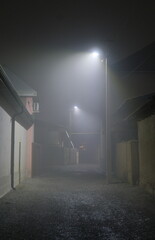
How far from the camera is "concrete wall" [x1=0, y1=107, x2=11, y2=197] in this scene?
11.3 meters

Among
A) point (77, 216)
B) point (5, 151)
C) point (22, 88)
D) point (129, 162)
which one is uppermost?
point (22, 88)

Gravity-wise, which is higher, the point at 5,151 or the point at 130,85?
the point at 130,85

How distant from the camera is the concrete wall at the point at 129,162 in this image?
48.5ft

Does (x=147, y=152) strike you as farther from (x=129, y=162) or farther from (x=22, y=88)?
(x=22, y=88)

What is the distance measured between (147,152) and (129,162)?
313 centimetres

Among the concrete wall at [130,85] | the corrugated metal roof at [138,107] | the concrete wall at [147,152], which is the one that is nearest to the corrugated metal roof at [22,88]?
the corrugated metal roof at [138,107]

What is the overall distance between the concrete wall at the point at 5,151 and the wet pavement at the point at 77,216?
22.5 inches

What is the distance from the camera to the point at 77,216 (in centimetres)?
805

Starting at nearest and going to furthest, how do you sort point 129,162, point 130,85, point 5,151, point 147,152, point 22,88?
point 5,151
point 147,152
point 129,162
point 22,88
point 130,85

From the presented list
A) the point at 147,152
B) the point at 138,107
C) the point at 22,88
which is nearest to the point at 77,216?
the point at 147,152

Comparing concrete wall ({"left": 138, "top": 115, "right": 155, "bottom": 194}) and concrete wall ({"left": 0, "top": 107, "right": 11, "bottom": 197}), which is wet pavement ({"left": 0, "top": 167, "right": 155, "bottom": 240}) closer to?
concrete wall ({"left": 0, "top": 107, "right": 11, "bottom": 197})

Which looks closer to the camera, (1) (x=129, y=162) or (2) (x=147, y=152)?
(2) (x=147, y=152)

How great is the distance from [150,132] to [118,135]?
10242 millimetres

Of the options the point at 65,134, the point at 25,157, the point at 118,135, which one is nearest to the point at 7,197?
the point at 25,157
